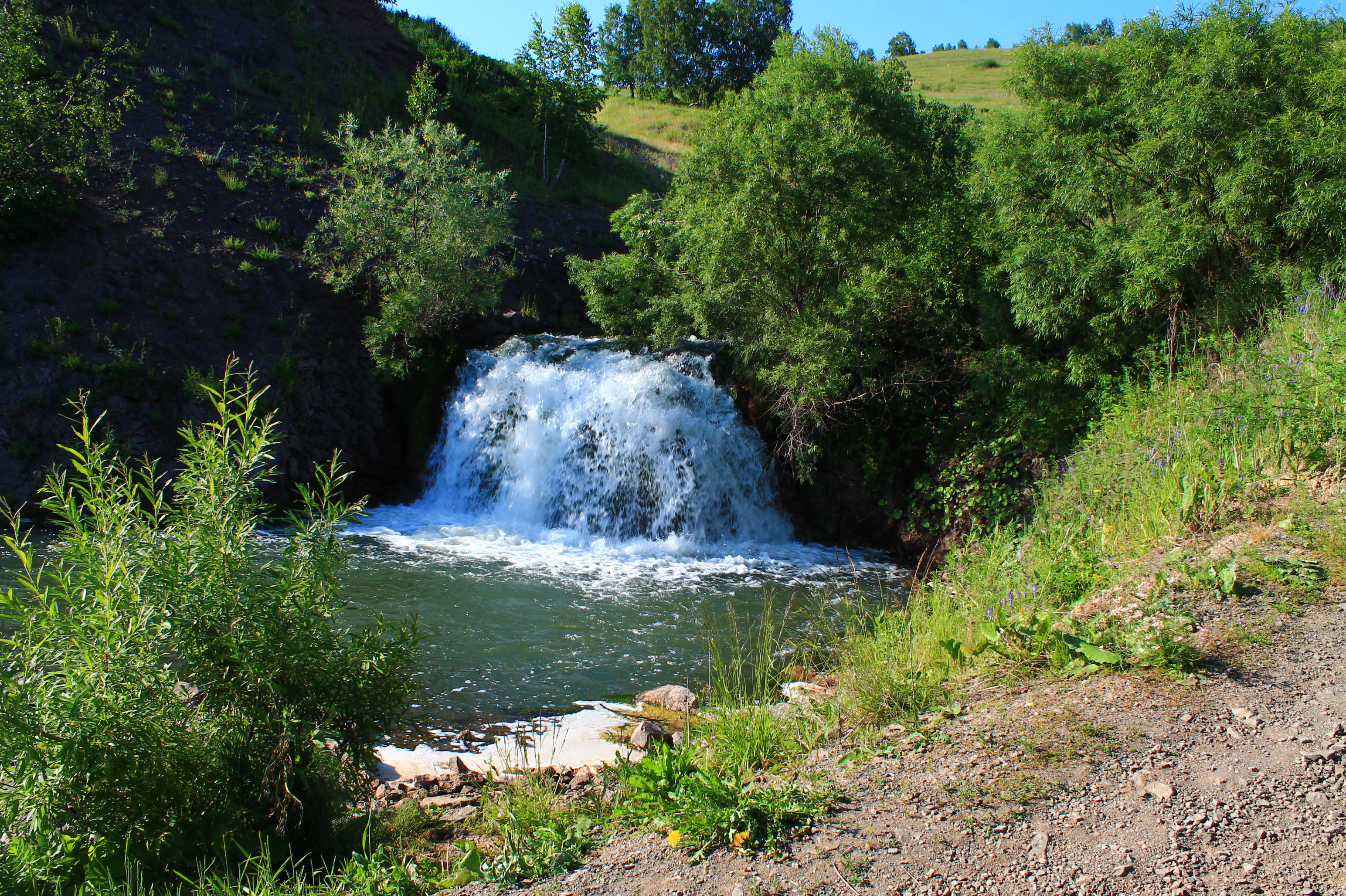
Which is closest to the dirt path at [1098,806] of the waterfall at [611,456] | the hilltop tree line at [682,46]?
the waterfall at [611,456]

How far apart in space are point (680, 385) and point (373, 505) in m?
5.77

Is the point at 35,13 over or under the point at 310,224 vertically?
over

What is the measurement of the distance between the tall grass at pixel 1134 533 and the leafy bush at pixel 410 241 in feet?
35.7

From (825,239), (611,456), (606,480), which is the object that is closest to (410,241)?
(611,456)

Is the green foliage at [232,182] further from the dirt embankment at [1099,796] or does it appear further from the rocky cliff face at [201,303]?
the dirt embankment at [1099,796]

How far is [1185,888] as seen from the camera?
84.1 inches

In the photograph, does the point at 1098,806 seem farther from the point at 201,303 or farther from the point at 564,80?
the point at 564,80

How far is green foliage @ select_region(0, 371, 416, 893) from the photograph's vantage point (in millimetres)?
2850

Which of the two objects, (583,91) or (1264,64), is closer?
(1264,64)

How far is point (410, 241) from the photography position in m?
14.8

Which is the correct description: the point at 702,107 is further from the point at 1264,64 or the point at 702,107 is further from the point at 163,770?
the point at 163,770

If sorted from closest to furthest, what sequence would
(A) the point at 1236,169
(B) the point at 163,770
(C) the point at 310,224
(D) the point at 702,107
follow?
(B) the point at 163,770
(A) the point at 1236,169
(C) the point at 310,224
(D) the point at 702,107

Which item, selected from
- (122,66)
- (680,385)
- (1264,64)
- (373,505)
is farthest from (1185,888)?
(122,66)

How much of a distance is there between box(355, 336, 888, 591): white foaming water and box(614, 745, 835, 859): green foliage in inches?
285
